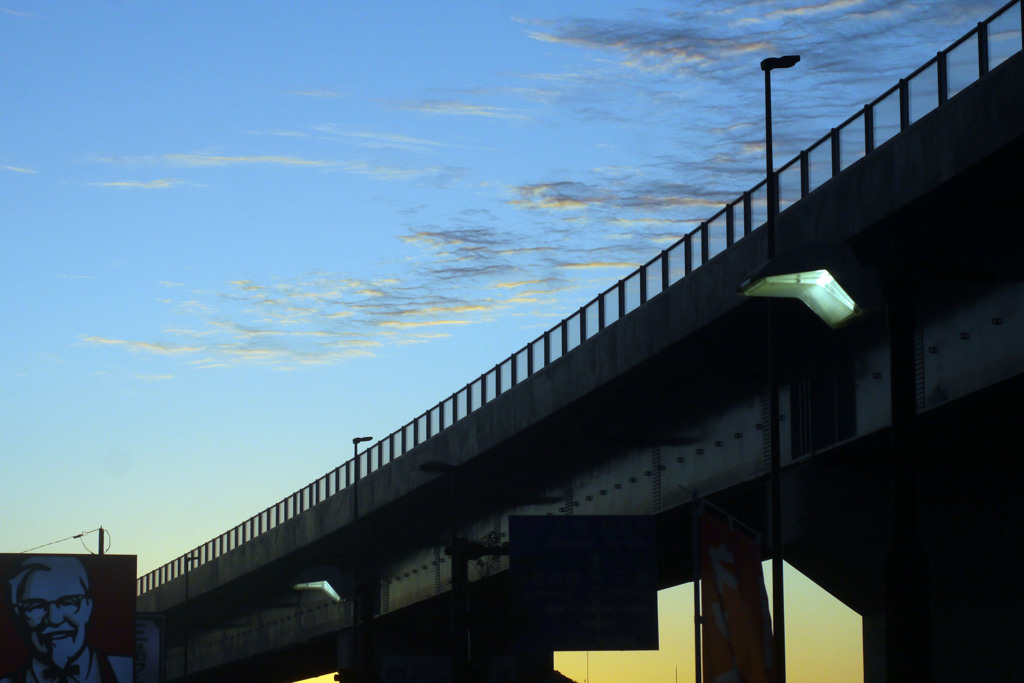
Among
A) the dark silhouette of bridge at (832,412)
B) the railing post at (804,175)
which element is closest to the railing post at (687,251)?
the dark silhouette of bridge at (832,412)

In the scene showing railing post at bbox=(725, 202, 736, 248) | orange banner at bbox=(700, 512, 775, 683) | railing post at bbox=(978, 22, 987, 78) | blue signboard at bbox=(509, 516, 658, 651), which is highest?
railing post at bbox=(725, 202, 736, 248)

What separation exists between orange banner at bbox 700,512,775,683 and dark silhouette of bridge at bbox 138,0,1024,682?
10.8 feet

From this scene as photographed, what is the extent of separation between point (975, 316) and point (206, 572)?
2708 inches

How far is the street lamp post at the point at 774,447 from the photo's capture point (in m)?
22.4

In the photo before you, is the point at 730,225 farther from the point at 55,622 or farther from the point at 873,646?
the point at 55,622

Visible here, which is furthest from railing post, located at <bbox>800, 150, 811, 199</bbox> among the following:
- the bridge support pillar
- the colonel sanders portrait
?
the colonel sanders portrait

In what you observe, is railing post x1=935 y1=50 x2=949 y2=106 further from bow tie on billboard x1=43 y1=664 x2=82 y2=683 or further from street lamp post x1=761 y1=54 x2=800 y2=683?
bow tie on billboard x1=43 y1=664 x2=82 y2=683

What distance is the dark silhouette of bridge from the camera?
23.3m

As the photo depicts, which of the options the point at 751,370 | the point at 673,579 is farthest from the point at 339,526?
the point at 751,370

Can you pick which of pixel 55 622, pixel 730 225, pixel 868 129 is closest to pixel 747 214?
pixel 730 225

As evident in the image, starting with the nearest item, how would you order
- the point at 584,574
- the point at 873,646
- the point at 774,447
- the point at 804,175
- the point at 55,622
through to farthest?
the point at 774,447
the point at 584,574
the point at 804,175
the point at 873,646
the point at 55,622

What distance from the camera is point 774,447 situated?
2441cm

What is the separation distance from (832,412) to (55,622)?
3988cm

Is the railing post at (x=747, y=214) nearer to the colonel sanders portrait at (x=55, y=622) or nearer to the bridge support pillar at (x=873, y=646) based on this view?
the bridge support pillar at (x=873, y=646)
